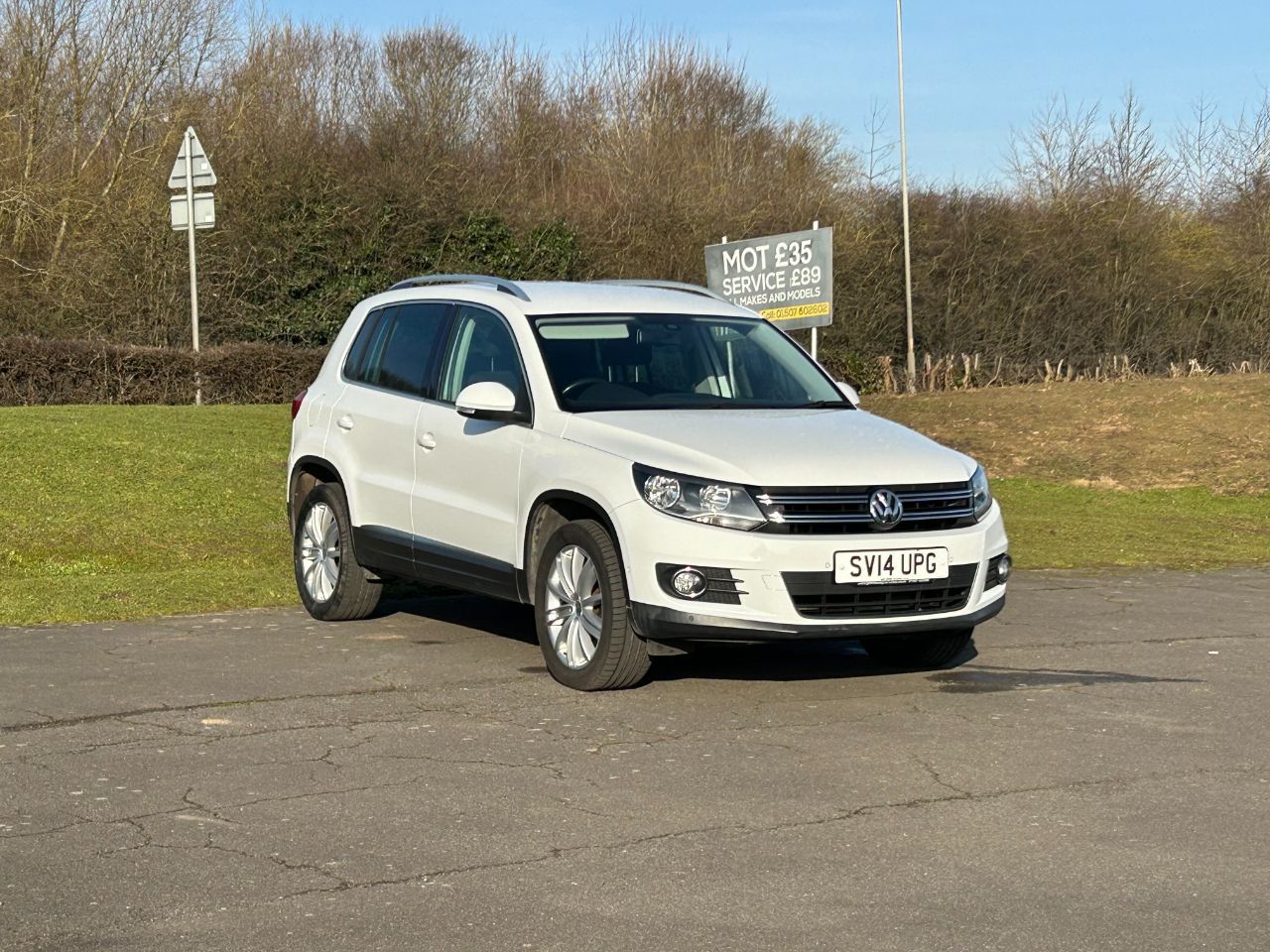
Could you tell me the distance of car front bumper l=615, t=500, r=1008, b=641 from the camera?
7301 mm

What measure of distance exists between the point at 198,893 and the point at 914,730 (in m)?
3.25

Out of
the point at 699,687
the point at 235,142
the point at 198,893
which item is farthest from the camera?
the point at 235,142

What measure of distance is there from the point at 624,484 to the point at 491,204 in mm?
30516

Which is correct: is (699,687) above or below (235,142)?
below

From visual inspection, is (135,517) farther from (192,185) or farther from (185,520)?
(192,185)

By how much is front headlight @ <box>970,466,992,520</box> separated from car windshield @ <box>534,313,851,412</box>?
1.06 m

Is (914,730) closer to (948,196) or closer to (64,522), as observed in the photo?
(64,522)

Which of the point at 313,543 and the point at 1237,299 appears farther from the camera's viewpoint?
the point at 1237,299

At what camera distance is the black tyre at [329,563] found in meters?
9.80

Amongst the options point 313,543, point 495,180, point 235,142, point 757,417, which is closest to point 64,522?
point 313,543

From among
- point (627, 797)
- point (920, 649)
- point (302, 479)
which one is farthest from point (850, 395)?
point (627, 797)

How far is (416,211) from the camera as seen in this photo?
118 ft

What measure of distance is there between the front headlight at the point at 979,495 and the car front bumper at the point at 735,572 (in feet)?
1.88

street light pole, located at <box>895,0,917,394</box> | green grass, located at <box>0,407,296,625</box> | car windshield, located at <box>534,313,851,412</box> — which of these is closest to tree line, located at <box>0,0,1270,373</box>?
street light pole, located at <box>895,0,917,394</box>
